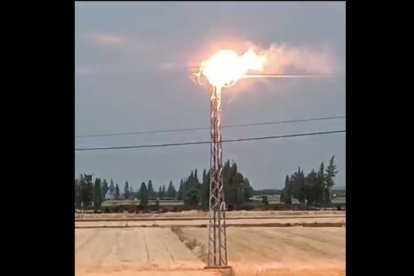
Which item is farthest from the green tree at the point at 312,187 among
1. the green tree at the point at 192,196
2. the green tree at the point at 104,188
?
the green tree at the point at 104,188

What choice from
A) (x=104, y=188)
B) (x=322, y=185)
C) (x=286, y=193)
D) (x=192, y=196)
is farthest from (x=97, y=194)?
(x=322, y=185)

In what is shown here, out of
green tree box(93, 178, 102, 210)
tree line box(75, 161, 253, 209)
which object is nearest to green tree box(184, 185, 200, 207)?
tree line box(75, 161, 253, 209)

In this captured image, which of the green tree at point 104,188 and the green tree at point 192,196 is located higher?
the green tree at point 104,188

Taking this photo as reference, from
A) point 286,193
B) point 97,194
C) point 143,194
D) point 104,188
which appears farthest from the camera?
point 286,193

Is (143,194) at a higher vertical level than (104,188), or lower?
lower

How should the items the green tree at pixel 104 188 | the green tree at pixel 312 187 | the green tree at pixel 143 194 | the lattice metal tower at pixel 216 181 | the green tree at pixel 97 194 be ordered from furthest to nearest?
the green tree at pixel 312 187 → the green tree at pixel 143 194 → the lattice metal tower at pixel 216 181 → the green tree at pixel 104 188 → the green tree at pixel 97 194

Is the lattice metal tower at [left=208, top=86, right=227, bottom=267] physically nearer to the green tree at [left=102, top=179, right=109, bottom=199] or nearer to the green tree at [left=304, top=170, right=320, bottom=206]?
the green tree at [left=102, top=179, right=109, bottom=199]

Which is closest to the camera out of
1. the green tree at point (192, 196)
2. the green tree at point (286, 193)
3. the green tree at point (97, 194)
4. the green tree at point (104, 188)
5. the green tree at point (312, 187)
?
the green tree at point (97, 194)

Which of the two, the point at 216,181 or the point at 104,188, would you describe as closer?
the point at 104,188

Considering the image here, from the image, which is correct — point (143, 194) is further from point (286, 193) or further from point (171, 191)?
point (286, 193)

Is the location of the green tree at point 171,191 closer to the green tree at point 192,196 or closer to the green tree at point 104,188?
the green tree at point 192,196

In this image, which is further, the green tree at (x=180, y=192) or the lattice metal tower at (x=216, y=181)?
the green tree at (x=180, y=192)
